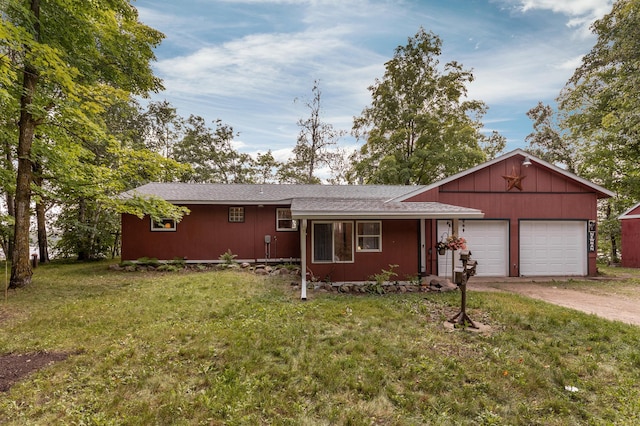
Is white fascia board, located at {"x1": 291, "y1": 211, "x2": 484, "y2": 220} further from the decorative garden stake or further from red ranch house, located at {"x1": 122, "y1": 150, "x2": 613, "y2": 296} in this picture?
the decorative garden stake

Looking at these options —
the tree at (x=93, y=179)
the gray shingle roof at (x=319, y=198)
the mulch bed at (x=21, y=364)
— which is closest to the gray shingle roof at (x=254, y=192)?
the gray shingle roof at (x=319, y=198)

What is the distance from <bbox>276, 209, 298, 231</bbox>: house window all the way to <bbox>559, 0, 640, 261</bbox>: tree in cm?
1449

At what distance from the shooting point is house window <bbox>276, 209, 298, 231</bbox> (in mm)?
12344

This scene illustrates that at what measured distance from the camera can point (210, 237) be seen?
39.1 ft

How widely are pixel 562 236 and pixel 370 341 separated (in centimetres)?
960

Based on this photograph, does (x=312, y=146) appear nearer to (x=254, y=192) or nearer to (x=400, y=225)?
(x=254, y=192)

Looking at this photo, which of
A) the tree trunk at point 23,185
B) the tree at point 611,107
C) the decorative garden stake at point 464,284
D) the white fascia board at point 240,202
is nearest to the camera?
the decorative garden stake at point 464,284

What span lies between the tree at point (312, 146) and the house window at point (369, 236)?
15.5 meters

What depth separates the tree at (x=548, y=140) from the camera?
2152cm

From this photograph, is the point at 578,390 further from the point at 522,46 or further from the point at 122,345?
the point at 522,46

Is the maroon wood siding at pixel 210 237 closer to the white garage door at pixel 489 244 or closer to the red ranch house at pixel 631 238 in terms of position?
the white garage door at pixel 489 244

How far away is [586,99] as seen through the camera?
652 inches

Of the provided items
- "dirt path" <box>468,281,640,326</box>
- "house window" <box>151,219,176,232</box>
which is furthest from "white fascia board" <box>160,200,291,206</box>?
"dirt path" <box>468,281,640,326</box>

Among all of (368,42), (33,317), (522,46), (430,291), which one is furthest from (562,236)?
(33,317)
